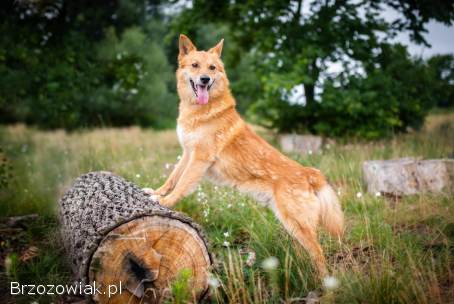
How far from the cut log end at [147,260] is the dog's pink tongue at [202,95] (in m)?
1.81

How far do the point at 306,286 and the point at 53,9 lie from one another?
10404mm

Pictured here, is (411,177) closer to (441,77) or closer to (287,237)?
(287,237)

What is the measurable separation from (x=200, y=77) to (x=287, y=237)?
2.08m

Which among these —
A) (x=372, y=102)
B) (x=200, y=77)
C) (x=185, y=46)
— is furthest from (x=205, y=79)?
(x=372, y=102)

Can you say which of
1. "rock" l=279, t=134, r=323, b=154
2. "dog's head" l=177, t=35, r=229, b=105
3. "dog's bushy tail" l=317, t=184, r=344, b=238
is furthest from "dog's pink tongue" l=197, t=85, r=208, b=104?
"rock" l=279, t=134, r=323, b=154

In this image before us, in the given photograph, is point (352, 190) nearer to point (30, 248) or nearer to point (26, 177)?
point (30, 248)

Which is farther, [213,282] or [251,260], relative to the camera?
[251,260]

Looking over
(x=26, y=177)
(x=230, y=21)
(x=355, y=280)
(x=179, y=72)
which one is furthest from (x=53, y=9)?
(x=355, y=280)

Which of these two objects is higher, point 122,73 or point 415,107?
point 122,73

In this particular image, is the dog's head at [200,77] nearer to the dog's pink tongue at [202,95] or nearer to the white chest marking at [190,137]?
the dog's pink tongue at [202,95]

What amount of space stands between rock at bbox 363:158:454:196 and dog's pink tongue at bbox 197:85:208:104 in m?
3.22

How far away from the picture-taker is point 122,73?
10180 mm

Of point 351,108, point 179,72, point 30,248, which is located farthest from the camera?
point 351,108

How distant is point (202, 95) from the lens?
14.8 feet
